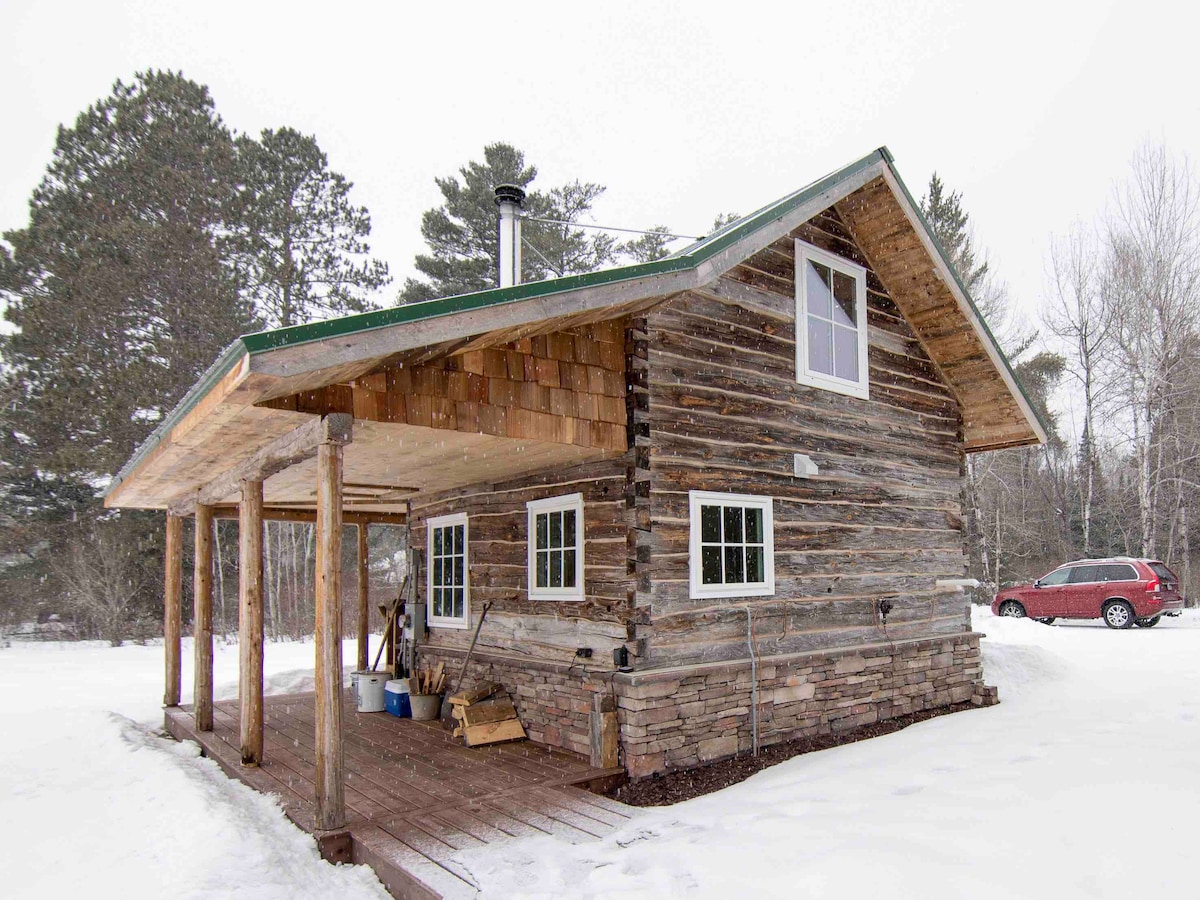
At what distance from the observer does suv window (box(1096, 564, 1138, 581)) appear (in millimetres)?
16641

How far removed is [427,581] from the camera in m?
10.1

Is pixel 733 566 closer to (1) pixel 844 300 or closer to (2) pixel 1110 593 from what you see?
(1) pixel 844 300

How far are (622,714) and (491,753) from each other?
1.44 m

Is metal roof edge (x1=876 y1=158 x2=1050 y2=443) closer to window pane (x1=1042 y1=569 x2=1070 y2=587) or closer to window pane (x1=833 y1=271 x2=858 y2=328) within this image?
window pane (x1=833 y1=271 x2=858 y2=328)

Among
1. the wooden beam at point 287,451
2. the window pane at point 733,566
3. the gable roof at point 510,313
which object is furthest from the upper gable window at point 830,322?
the wooden beam at point 287,451

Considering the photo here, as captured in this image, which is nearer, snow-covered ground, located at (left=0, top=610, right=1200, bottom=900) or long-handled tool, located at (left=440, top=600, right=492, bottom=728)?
snow-covered ground, located at (left=0, top=610, right=1200, bottom=900)

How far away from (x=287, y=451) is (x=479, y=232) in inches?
786

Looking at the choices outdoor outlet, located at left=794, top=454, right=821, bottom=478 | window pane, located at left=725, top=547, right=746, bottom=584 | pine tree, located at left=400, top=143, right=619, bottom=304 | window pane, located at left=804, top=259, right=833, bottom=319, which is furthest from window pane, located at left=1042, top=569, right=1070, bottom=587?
pine tree, located at left=400, top=143, right=619, bottom=304

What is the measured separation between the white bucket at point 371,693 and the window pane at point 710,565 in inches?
178

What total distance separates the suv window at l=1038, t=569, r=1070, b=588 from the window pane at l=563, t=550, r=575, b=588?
14.1 metres

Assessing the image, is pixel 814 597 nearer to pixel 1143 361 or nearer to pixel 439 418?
pixel 439 418

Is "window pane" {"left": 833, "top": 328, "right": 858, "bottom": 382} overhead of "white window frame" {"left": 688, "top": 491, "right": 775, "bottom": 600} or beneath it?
overhead

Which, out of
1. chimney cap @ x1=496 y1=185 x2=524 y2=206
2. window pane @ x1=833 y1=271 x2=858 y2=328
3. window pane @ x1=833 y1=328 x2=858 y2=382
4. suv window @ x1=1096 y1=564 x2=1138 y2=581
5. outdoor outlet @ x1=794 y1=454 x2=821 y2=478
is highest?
chimney cap @ x1=496 y1=185 x2=524 y2=206

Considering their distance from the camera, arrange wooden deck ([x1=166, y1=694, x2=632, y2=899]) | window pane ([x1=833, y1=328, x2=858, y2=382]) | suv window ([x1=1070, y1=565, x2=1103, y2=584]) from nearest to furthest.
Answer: wooden deck ([x1=166, y1=694, x2=632, y2=899])
window pane ([x1=833, y1=328, x2=858, y2=382])
suv window ([x1=1070, y1=565, x2=1103, y2=584])
